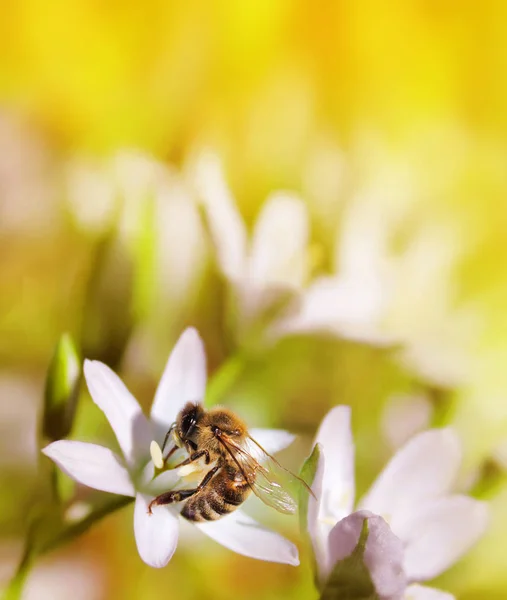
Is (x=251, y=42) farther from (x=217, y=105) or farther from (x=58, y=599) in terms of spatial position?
(x=58, y=599)

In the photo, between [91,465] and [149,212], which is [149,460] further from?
[149,212]

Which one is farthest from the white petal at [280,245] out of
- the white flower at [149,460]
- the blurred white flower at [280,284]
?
the white flower at [149,460]

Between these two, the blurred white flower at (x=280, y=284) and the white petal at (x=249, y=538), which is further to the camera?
the blurred white flower at (x=280, y=284)

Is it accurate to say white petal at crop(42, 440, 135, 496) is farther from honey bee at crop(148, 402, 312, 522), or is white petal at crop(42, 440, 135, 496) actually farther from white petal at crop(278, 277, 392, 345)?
white petal at crop(278, 277, 392, 345)

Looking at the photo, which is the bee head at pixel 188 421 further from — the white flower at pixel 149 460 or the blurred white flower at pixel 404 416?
the blurred white flower at pixel 404 416

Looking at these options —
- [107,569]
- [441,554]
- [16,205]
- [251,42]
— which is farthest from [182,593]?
[251,42]

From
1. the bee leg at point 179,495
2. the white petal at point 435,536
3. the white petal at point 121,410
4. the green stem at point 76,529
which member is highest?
the white petal at point 121,410

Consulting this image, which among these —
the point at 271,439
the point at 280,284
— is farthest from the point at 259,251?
the point at 271,439
